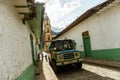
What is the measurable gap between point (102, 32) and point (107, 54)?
→ 1.94 m

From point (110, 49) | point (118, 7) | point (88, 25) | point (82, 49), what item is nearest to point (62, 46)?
point (110, 49)

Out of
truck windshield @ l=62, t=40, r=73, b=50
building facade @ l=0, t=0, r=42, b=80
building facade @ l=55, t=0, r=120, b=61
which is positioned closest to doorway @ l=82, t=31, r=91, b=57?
building facade @ l=55, t=0, r=120, b=61

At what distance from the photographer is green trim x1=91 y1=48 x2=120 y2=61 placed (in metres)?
14.0

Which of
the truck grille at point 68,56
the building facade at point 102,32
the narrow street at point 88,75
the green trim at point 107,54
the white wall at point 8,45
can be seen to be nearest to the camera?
the white wall at point 8,45

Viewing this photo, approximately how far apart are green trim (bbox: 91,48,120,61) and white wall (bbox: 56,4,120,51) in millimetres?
295

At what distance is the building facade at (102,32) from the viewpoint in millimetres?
13750

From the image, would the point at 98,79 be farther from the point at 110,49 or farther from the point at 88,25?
the point at 88,25

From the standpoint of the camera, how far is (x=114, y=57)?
14.3 meters

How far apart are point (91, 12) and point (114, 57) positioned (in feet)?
13.8

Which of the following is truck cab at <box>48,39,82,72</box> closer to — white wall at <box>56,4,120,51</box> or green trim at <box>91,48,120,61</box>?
green trim at <box>91,48,120,61</box>

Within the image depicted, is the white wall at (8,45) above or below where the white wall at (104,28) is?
below

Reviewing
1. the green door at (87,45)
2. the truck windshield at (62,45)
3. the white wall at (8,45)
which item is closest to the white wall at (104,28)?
the green door at (87,45)

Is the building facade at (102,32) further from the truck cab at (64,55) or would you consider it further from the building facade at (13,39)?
the building facade at (13,39)

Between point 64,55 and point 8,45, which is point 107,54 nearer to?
point 64,55
